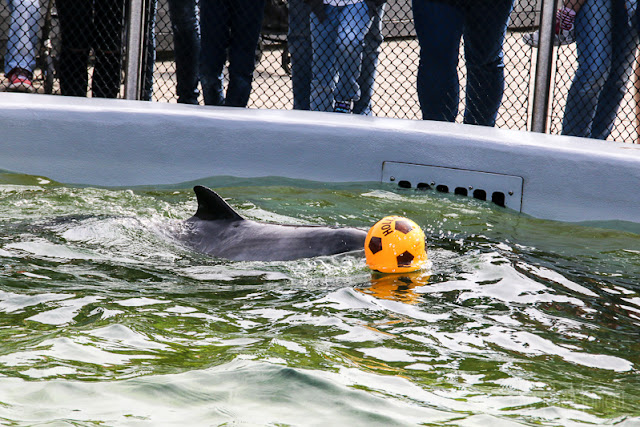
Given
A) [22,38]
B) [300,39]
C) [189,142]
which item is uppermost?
[300,39]

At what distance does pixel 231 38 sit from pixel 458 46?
69.7 inches

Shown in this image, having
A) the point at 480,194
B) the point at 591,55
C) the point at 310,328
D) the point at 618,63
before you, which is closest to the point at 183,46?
the point at 480,194

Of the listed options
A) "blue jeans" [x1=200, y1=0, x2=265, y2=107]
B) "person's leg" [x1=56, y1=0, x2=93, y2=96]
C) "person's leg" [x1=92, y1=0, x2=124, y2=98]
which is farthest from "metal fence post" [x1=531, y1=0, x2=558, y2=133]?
"person's leg" [x1=56, y1=0, x2=93, y2=96]

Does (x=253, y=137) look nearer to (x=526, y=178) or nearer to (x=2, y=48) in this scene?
(x=526, y=178)

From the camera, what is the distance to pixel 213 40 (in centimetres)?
656

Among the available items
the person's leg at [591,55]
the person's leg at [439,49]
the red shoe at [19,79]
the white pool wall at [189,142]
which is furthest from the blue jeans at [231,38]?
the person's leg at [591,55]

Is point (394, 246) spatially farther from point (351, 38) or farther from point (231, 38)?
point (231, 38)

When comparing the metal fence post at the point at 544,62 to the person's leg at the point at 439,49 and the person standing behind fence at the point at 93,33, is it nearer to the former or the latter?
the person's leg at the point at 439,49

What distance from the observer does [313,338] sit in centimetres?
312

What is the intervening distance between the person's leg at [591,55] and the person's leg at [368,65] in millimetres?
1556

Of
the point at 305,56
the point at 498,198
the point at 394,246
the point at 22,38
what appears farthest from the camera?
the point at 22,38

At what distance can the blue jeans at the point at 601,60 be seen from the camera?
595 centimetres

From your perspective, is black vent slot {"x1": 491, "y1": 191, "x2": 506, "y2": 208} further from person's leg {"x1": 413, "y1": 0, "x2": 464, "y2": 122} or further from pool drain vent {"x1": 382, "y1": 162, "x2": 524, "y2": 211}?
person's leg {"x1": 413, "y1": 0, "x2": 464, "y2": 122}

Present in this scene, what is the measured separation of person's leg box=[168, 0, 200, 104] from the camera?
6641 millimetres
